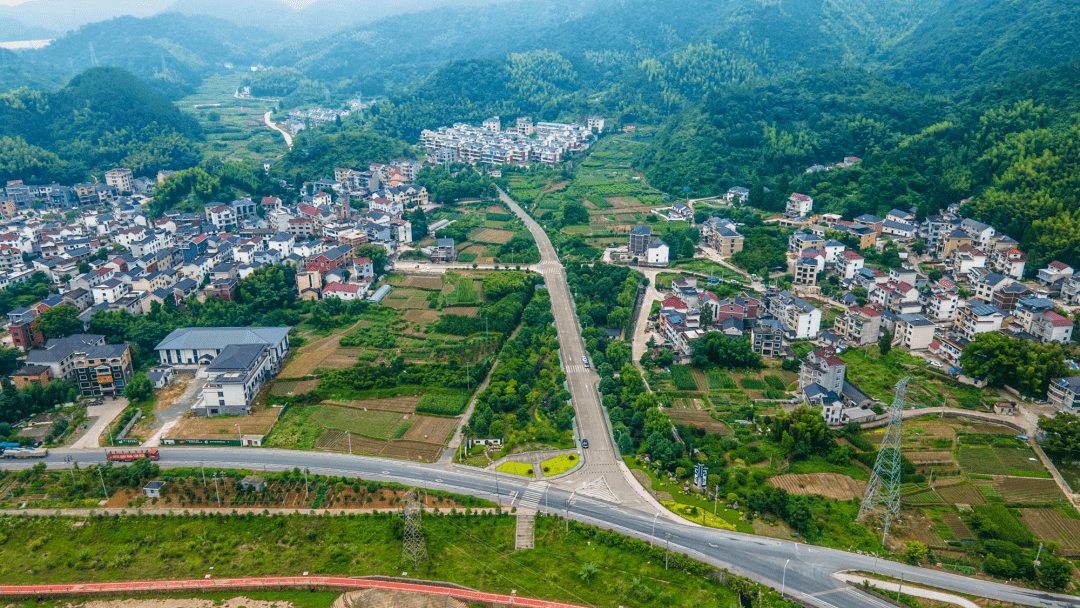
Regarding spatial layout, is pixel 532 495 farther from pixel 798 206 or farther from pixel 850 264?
pixel 798 206

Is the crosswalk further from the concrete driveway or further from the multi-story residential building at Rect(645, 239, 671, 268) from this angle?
the multi-story residential building at Rect(645, 239, 671, 268)

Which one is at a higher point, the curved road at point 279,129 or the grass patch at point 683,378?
the curved road at point 279,129

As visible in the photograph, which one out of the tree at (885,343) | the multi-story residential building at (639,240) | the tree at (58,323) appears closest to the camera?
the tree at (885,343)

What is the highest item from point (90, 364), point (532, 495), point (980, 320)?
point (90, 364)

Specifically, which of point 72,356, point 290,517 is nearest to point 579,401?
point 290,517

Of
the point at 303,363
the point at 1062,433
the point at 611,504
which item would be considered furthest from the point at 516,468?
the point at 1062,433

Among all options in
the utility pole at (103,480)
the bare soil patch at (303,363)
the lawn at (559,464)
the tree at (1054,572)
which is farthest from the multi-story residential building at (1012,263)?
the utility pole at (103,480)

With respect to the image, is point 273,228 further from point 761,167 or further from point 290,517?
point 761,167

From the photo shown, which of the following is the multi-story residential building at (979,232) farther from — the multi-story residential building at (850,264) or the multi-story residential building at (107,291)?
the multi-story residential building at (107,291)
